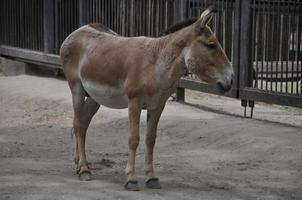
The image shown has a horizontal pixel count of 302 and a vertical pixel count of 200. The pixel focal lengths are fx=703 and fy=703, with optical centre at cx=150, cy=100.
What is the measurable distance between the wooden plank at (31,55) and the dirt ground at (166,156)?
92.6 inches

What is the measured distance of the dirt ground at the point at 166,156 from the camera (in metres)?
6.75

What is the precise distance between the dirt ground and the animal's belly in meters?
0.80

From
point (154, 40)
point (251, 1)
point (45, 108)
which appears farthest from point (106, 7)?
point (154, 40)

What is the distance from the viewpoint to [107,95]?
7.06 meters

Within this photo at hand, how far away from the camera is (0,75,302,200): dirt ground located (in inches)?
266

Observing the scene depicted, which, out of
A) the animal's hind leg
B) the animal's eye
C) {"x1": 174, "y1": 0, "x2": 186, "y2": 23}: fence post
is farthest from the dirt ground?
{"x1": 174, "y1": 0, "x2": 186, "y2": 23}: fence post

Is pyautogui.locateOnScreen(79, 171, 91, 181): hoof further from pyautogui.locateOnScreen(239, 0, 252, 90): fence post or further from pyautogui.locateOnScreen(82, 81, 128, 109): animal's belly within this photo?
pyautogui.locateOnScreen(239, 0, 252, 90): fence post

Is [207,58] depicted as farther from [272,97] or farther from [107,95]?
[272,97]

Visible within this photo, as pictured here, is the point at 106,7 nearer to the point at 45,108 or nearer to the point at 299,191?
the point at 45,108

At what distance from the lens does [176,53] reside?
6582 mm

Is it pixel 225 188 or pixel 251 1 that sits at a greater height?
pixel 251 1

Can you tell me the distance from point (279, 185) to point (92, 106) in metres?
2.24

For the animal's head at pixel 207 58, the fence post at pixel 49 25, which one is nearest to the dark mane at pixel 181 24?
the animal's head at pixel 207 58

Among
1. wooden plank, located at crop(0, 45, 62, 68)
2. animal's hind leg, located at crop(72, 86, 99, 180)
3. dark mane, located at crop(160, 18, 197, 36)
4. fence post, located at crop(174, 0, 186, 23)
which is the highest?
dark mane, located at crop(160, 18, 197, 36)
